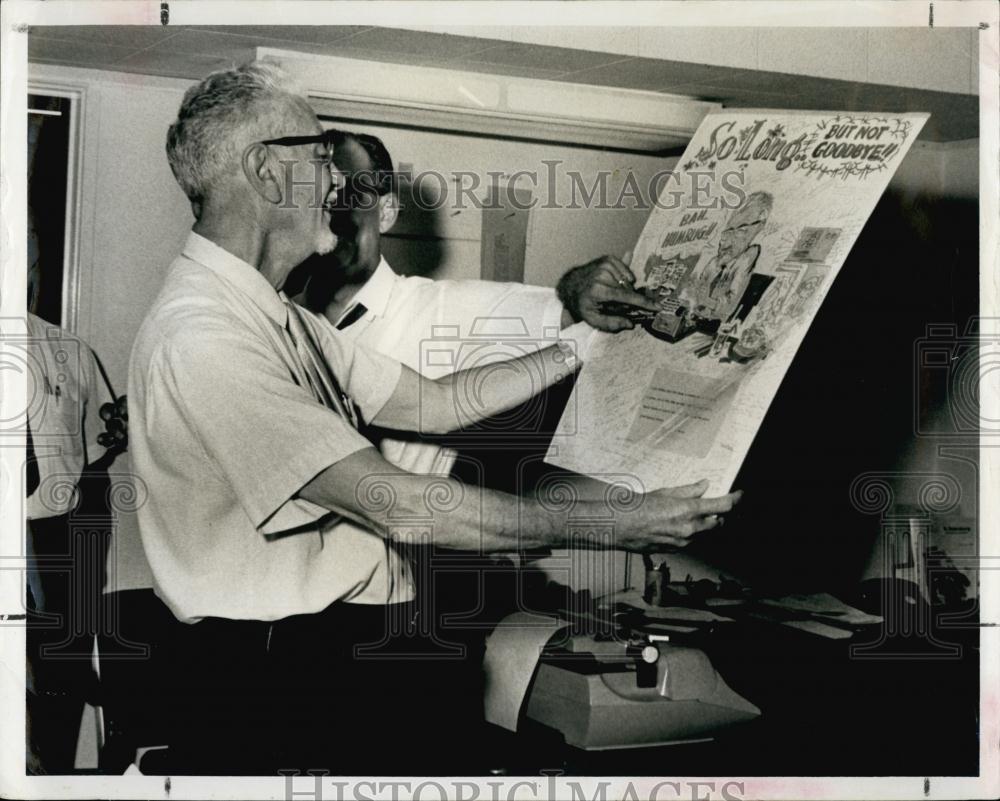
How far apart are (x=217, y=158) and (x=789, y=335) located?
109 centimetres

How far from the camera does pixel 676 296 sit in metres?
2.21

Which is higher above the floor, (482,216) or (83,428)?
(482,216)

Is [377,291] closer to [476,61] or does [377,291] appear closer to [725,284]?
[476,61]

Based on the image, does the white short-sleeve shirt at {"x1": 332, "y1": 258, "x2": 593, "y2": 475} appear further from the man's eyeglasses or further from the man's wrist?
the man's eyeglasses

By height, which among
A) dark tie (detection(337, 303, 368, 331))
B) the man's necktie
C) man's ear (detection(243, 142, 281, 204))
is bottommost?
the man's necktie

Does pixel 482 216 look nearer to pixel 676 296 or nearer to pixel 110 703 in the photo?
pixel 676 296

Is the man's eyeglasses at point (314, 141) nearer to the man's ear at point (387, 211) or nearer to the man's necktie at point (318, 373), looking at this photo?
the man's ear at point (387, 211)

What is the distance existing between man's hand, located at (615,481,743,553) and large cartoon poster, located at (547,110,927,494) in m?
0.02

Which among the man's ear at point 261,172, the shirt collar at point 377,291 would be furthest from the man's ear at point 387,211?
the man's ear at point 261,172

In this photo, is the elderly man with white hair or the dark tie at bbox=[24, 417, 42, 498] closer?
the elderly man with white hair

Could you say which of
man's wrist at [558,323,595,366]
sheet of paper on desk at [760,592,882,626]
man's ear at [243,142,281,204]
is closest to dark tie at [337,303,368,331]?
man's ear at [243,142,281,204]

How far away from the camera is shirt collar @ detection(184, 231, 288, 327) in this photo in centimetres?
212

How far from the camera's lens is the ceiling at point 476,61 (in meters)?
2.16

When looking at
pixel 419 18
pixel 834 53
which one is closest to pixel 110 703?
pixel 419 18
